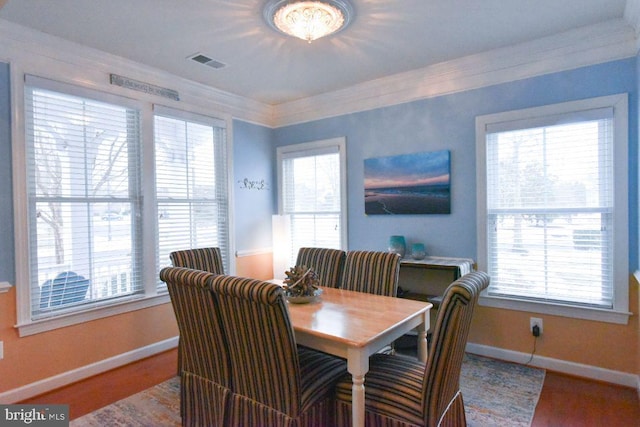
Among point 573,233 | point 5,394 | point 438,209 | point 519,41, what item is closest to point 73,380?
point 5,394

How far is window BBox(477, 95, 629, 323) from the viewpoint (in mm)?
2666

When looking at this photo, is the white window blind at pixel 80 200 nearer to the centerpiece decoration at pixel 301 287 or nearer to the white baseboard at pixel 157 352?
the white baseboard at pixel 157 352

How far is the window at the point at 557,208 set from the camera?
267cm

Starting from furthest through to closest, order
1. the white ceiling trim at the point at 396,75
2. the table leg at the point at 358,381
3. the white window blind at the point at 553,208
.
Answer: the white window blind at the point at 553,208, the white ceiling trim at the point at 396,75, the table leg at the point at 358,381

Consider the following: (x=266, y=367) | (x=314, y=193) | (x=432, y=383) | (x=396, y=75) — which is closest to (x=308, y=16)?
(x=396, y=75)

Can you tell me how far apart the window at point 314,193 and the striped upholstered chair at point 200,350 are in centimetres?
230

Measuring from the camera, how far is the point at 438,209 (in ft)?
11.3

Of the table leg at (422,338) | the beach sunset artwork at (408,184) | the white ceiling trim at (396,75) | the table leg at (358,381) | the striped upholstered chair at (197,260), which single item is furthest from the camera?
the beach sunset artwork at (408,184)

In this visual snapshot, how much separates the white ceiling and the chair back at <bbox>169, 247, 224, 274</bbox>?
1628 millimetres

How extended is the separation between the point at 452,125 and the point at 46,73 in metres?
3.31

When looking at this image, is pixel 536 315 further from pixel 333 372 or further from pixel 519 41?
pixel 519 41

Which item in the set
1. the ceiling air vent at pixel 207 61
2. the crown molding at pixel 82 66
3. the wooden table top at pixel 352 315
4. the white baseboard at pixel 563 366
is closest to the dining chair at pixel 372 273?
the wooden table top at pixel 352 315

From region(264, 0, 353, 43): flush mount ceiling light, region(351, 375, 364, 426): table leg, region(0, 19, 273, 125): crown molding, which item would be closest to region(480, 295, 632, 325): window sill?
region(351, 375, 364, 426): table leg

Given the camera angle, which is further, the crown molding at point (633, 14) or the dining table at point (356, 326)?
the crown molding at point (633, 14)
